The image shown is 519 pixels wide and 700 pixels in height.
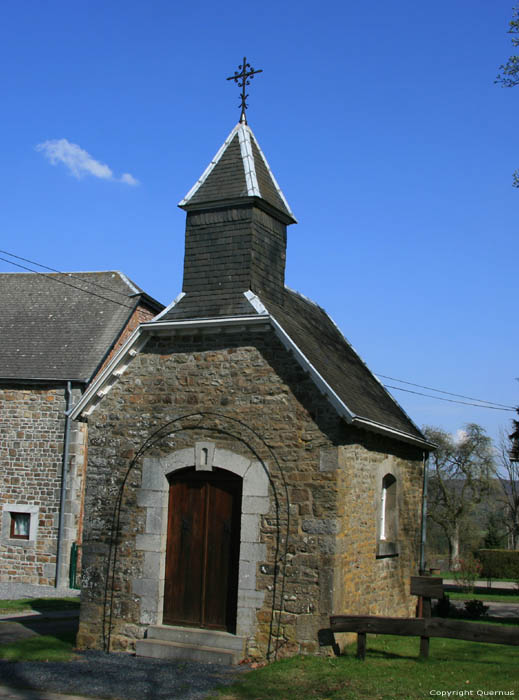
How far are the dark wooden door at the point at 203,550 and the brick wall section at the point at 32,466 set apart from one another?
957 centimetres

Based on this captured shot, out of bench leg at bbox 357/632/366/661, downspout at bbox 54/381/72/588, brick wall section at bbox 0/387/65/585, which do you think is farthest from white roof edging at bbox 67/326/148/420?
brick wall section at bbox 0/387/65/585

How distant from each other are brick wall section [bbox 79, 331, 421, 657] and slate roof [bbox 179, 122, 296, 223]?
8.45 feet

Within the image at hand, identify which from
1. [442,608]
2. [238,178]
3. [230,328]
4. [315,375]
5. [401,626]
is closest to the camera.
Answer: [401,626]

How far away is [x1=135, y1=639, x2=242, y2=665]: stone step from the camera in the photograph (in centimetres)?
1039

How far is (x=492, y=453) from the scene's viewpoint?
44.5 m

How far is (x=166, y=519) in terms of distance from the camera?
1169 cm

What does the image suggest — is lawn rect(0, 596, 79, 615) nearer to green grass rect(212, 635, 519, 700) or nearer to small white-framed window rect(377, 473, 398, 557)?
small white-framed window rect(377, 473, 398, 557)

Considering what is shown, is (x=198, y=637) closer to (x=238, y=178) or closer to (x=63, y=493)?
(x=238, y=178)

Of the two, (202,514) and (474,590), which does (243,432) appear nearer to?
(202,514)

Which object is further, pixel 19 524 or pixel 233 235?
pixel 19 524

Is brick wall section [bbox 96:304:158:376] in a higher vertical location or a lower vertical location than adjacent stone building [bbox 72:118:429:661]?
higher

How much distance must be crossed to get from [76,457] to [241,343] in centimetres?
1025

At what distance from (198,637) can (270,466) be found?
2.70 metres

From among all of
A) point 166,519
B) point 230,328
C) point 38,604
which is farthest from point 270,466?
point 38,604
